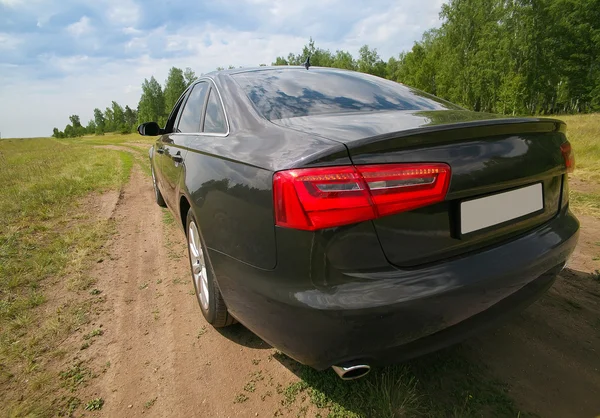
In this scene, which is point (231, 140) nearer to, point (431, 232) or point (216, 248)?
point (216, 248)

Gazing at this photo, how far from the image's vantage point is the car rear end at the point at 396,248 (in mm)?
1188

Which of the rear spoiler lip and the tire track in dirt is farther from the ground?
the rear spoiler lip

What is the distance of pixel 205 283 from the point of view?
7.52 feet

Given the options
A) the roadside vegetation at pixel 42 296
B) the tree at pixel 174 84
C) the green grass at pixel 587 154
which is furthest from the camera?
the tree at pixel 174 84

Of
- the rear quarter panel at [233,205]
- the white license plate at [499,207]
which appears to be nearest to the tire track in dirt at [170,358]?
the rear quarter panel at [233,205]

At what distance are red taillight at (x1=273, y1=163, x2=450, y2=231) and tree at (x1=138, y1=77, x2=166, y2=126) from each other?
71.3 meters

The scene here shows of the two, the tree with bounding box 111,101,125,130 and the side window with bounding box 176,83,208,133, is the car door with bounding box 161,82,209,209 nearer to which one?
the side window with bounding box 176,83,208,133

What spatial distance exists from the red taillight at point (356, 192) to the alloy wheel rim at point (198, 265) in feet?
4.18

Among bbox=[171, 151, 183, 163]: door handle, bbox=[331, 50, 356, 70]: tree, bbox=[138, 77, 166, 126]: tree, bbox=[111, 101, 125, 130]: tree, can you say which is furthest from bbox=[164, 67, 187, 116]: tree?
bbox=[171, 151, 183, 163]: door handle

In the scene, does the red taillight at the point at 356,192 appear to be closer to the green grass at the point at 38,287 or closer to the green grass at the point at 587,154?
the green grass at the point at 38,287

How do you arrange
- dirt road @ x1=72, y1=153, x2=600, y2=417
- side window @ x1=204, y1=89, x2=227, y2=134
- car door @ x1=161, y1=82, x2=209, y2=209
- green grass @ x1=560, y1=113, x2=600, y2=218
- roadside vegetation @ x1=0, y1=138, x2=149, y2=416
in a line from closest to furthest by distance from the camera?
dirt road @ x1=72, y1=153, x2=600, y2=417, roadside vegetation @ x1=0, y1=138, x2=149, y2=416, side window @ x1=204, y1=89, x2=227, y2=134, car door @ x1=161, y1=82, x2=209, y2=209, green grass @ x1=560, y1=113, x2=600, y2=218

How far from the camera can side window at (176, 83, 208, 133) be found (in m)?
2.80

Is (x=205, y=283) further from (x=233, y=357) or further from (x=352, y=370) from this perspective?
(x=352, y=370)

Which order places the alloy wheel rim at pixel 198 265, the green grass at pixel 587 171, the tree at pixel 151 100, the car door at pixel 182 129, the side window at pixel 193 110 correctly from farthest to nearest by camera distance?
the tree at pixel 151 100 < the green grass at pixel 587 171 < the side window at pixel 193 110 < the car door at pixel 182 129 < the alloy wheel rim at pixel 198 265
